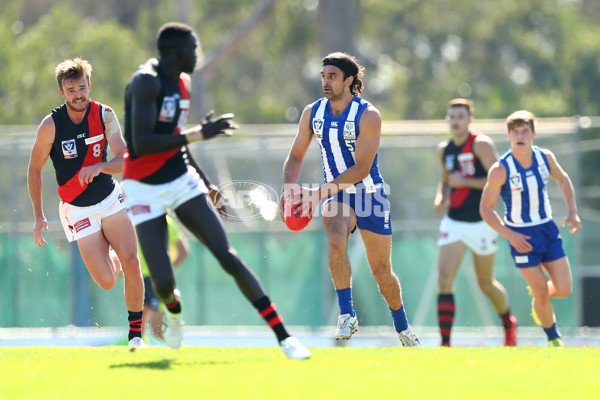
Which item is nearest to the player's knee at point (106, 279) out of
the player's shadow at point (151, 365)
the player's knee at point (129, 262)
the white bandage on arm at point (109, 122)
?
the player's knee at point (129, 262)

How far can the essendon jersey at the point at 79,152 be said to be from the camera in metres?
8.76

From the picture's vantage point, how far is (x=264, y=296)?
22.9ft

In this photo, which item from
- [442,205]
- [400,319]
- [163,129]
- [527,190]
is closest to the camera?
[163,129]

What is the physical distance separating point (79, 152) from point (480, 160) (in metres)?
4.98

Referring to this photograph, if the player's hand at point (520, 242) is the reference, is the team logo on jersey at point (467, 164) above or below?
above

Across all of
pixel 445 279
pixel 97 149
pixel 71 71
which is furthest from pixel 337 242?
pixel 445 279

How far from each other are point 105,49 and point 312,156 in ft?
37.6

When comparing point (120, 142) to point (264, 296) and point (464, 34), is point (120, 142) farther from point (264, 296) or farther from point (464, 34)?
point (464, 34)

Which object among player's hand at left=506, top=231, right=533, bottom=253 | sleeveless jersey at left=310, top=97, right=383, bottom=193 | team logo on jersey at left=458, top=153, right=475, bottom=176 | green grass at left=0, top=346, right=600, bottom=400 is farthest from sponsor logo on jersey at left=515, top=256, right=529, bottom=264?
team logo on jersey at left=458, top=153, right=475, bottom=176

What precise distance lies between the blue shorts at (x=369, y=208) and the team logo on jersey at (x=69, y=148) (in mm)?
2266

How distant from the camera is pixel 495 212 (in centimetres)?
985

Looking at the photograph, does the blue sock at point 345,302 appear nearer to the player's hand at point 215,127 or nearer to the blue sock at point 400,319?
the blue sock at point 400,319

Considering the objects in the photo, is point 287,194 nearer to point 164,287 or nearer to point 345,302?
point 345,302

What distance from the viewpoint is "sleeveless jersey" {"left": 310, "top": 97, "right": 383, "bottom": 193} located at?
8672mm
